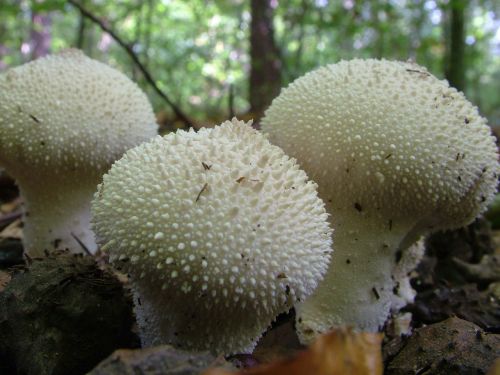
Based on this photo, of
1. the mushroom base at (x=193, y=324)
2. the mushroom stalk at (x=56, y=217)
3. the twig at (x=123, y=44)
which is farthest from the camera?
the twig at (x=123, y=44)

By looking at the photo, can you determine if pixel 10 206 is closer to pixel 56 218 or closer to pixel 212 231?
pixel 56 218

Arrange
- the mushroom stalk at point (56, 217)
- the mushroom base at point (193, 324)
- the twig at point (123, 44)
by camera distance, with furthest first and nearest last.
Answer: the twig at point (123, 44) → the mushroom stalk at point (56, 217) → the mushroom base at point (193, 324)

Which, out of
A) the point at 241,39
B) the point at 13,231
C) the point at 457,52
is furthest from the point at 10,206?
the point at 241,39

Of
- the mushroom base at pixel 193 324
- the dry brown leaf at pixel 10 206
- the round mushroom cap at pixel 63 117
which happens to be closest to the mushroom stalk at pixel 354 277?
the mushroom base at pixel 193 324

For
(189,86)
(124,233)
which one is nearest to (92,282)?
(124,233)

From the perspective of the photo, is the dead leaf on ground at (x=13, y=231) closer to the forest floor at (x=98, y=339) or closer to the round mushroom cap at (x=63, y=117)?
the round mushroom cap at (x=63, y=117)

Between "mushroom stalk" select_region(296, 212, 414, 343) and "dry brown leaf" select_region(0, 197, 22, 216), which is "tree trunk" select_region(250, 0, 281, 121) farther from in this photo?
"mushroom stalk" select_region(296, 212, 414, 343)

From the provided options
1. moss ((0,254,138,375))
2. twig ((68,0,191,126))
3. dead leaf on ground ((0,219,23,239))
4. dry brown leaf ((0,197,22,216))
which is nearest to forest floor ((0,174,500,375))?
moss ((0,254,138,375))

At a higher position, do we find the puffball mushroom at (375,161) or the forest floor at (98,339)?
the puffball mushroom at (375,161)

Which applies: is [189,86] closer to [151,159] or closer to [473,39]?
[473,39]
